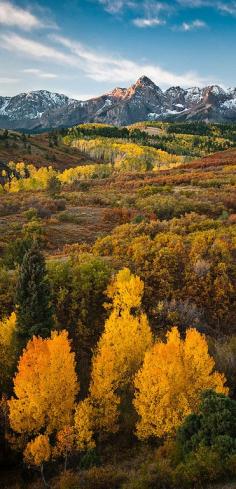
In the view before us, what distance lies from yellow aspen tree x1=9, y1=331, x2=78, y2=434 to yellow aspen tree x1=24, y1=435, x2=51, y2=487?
798mm

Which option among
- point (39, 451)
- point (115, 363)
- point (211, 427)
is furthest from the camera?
point (115, 363)

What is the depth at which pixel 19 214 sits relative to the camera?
55.5m

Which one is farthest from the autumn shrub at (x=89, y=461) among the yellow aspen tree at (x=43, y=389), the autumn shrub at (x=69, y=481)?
the yellow aspen tree at (x=43, y=389)

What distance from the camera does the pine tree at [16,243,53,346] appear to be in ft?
85.5

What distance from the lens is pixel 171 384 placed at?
2288 cm

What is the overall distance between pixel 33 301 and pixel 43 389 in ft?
17.9

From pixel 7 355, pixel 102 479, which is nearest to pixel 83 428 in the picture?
pixel 102 479

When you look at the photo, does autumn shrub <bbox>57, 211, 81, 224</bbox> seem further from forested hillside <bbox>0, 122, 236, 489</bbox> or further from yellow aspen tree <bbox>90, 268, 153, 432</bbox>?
yellow aspen tree <bbox>90, 268, 153, 432</bbox>

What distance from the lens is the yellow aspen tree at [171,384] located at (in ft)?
73.9

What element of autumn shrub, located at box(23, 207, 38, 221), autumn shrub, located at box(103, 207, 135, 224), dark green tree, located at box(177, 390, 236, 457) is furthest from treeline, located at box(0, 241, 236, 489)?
autumn shrub, located at box(23, 207, 38, 221)

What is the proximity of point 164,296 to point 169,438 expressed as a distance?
37.4 ft

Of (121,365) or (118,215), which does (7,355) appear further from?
(118,215)

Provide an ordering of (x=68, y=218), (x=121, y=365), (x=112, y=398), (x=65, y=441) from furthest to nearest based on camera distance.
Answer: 1. (x=68, y=218)
2. (x=121, y=365)
3. (x=112, y=398)
4. (x=65, y=441)

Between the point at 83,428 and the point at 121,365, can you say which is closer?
the point at 83,428
